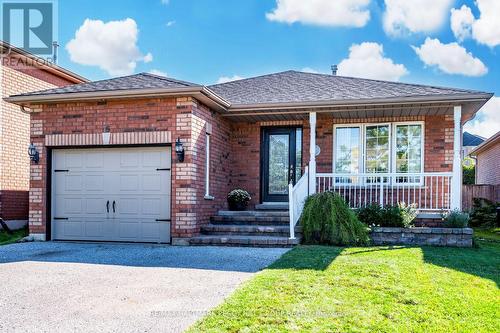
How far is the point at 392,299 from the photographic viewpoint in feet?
14.8

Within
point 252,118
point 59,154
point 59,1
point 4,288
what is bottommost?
point 4,288

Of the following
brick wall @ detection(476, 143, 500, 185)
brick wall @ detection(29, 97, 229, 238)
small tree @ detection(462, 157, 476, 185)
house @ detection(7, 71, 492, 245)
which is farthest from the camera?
small tree @ detection(462, 157, 476, 185)

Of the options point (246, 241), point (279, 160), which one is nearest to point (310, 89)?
point (279, 160)

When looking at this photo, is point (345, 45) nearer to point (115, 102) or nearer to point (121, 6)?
point (121, 6)

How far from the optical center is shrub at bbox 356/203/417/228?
358 inches

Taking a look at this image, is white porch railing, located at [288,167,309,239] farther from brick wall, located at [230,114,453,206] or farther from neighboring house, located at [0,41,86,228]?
neighboring house, located at [0,41,86,228]

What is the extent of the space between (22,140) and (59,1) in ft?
12.4

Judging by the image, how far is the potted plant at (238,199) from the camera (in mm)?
10852

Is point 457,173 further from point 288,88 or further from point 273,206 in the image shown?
point 288,88

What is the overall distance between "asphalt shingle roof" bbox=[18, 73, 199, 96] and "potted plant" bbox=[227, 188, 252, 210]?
300 cm

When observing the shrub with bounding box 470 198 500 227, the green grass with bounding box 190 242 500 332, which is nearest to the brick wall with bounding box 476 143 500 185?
the shrub with bounding box 470 198 500 227

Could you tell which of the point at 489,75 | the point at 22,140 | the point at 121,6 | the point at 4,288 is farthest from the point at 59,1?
the point at 489,75

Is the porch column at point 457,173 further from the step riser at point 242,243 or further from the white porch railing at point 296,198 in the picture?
the step riser at point 242,243

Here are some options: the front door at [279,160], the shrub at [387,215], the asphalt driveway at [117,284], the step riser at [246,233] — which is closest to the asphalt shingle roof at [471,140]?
the front door at [279,160]
